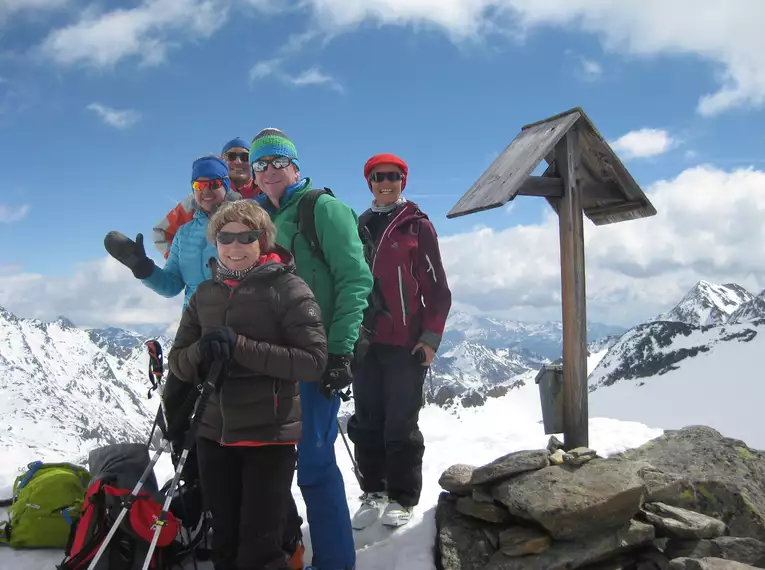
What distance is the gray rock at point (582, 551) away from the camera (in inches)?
188

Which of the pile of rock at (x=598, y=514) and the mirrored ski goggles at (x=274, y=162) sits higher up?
the mirrored ski goggles at (x=274, y=162)

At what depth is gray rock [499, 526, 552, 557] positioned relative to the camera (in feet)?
16.1

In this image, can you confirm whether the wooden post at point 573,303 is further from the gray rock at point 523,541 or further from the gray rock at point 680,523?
→ the gray rock at point 523,541

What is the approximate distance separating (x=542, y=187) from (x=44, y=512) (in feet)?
19.7

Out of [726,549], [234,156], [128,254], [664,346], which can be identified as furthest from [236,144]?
[664,346]

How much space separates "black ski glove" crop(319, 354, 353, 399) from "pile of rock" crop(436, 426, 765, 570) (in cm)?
190

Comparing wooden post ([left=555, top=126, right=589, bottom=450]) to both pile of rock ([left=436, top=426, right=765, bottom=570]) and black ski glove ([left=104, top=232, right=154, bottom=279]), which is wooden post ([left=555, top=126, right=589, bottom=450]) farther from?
black ski glove ([left=104, top=232, right=154, bottom=279])

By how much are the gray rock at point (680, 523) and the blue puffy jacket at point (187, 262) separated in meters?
4.56

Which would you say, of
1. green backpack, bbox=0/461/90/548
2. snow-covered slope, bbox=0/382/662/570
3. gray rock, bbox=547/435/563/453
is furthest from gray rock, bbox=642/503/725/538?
green backpack, bbox=0/461/90/548

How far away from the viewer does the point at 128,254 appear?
235 inches

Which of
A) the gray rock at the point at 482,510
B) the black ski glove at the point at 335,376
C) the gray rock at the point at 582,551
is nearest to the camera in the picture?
the black ski glove at the point at 335,376

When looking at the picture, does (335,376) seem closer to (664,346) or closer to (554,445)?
(554,445)

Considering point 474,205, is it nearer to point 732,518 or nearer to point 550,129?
point 550,129

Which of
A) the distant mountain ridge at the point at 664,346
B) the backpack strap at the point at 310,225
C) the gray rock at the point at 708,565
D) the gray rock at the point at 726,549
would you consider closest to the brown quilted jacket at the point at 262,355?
the backpack strap at the point at 310,225
